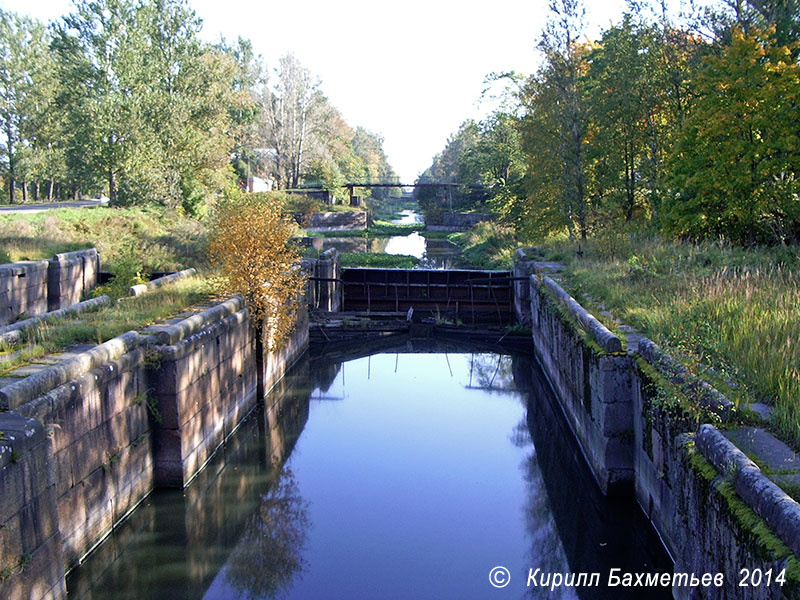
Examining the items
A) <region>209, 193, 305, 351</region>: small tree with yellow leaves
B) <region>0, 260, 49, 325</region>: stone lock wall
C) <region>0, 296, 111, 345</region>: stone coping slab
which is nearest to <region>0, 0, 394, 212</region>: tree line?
<region>0, 260, 49, 325</region>: stone lock wall

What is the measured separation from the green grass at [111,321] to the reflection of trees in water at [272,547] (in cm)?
312

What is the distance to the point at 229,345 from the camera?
12242mm

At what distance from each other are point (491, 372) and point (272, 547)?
9.72 meters

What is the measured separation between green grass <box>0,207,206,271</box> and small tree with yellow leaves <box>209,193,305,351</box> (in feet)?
19.0

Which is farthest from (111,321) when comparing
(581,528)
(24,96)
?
(24,96)

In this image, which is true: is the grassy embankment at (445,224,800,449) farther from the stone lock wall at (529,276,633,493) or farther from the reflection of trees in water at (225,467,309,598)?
the reflection of trees in water at (225,467,309,598)

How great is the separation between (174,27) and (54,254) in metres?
18.0

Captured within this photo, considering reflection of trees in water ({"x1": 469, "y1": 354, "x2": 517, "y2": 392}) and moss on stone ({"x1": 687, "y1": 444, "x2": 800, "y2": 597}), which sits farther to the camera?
reflection of trees in water ({"x1": 469, "y1": 354, "x2": 517, "y2": 392})

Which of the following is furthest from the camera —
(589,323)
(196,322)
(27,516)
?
(196,322)

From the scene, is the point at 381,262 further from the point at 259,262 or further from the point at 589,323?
the point at 589,323

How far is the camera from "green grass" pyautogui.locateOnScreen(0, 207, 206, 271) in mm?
19453

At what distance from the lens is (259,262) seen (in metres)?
13.9

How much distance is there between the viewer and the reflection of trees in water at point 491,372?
652 inches

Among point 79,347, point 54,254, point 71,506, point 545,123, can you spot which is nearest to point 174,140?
point 54,254
